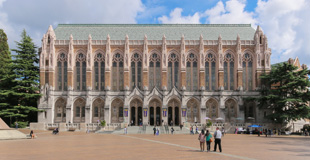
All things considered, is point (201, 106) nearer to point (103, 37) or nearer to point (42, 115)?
point (103, 37)

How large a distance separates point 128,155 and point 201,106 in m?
43.4

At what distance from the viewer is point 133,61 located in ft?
219

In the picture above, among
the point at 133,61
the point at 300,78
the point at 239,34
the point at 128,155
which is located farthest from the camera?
the point at 239,34

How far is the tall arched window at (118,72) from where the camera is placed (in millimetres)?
66000

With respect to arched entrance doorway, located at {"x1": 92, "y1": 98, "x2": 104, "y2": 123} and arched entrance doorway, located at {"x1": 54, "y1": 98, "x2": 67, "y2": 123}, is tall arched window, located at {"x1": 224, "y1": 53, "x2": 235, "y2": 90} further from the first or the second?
arched entrance doorway, located at {"x1": 54, "y1": 98, "x2": 67, "y2": 123}

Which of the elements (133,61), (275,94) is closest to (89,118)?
(133,61)

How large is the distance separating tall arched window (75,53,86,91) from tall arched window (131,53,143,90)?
10315 millimetres

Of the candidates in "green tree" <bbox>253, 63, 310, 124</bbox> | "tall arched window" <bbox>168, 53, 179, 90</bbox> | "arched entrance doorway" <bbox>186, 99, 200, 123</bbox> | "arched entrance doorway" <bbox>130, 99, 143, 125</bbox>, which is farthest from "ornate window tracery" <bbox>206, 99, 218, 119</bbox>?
"arched entrance doorway" <bbox>130, 99, 143, 125</bbox>

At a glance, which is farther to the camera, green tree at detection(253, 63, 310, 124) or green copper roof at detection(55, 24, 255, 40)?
green copper roof at detection(55, 24, 255, 40)

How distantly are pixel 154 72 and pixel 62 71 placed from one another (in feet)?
64.4

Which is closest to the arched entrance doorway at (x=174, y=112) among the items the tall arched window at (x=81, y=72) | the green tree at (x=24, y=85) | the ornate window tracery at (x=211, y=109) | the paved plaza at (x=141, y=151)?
the ornate window tracery at (x=211, y=109)

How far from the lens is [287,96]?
6041 cm

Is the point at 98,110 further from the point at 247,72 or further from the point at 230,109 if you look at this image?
the point at 247,72

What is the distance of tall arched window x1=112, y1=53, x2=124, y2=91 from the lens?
66.0m
